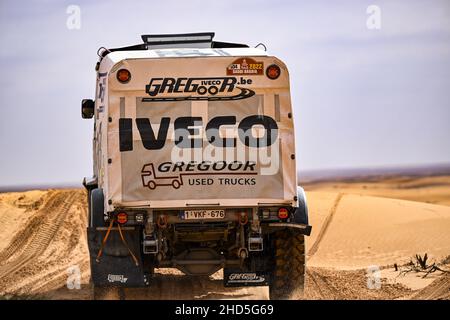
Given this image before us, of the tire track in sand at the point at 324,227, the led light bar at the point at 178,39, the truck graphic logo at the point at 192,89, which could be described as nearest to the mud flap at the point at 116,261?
the truck graphic logo at the point at 192,89

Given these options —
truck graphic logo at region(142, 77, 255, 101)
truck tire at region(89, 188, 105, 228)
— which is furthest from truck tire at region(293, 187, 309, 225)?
truck tire at region(89, 188, 105, 228)

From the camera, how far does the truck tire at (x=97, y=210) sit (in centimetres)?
1521

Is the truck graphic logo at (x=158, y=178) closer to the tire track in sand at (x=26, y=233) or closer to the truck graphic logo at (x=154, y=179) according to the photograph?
the truck graphic logo at (x=154, y=179)

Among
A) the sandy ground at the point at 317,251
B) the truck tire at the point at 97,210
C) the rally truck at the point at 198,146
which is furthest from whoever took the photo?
the sandy ground at the point at 317,251

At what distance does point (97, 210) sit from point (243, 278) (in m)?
2.20

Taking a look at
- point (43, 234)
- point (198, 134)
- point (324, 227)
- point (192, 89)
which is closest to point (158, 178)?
point (198, 134)

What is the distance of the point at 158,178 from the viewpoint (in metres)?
14.8

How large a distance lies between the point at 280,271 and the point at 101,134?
3.10 metres

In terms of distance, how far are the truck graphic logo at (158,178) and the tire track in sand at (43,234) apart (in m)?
5.20

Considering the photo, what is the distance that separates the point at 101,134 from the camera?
1565 cm

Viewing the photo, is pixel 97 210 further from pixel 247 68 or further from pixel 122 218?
pixel 247 68

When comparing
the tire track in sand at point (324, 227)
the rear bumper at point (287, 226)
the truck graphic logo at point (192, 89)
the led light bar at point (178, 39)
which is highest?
the led light bar at point (178, 39)

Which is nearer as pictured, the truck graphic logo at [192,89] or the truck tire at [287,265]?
the truck graphic logo at [192,89]
